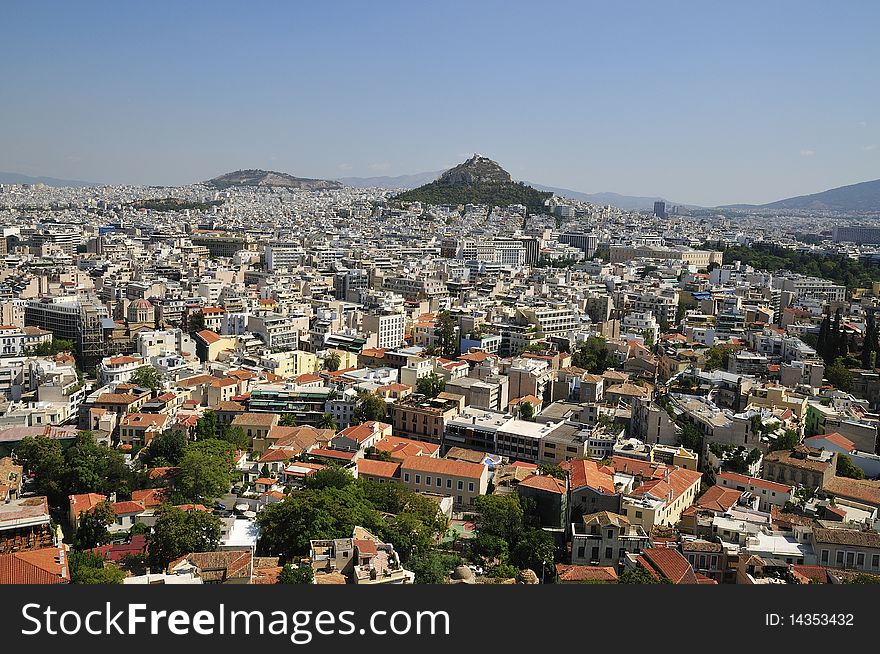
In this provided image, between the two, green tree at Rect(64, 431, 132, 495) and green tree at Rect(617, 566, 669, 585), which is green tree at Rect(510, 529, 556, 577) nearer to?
green tree at Rect(617, 566, 669, 585)

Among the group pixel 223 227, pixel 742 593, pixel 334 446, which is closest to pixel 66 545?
pixel 334 446

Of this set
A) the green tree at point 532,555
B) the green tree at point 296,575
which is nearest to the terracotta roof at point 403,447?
the green tree at point 532,555

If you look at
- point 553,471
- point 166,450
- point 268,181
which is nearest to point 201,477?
point 166,450

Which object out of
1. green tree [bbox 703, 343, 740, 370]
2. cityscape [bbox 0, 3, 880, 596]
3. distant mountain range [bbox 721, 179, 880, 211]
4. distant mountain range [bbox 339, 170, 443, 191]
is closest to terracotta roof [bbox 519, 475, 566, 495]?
cityscape [bbox 0, 3, 880, 596]

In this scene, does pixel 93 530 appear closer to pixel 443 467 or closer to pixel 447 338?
pixel 443 467

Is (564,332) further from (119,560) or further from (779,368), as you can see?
(119,560)

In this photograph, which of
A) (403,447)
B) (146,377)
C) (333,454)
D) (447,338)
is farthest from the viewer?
(447,338)
